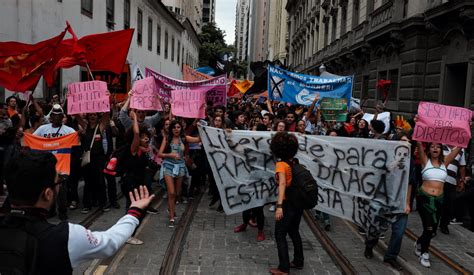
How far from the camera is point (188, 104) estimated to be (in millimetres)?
8203

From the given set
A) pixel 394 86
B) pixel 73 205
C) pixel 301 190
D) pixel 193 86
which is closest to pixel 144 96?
pixel 73 205

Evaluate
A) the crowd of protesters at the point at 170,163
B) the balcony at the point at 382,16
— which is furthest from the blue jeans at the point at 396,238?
the balcony at the point at 382,16

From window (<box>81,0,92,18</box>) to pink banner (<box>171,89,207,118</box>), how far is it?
10844 mm

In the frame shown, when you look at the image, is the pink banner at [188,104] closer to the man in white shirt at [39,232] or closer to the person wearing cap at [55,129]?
the person wearing cap at [55,129]

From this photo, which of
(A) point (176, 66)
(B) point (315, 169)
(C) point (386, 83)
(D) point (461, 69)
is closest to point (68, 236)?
(B) point (315, 169)

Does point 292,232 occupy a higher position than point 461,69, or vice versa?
point 461,69

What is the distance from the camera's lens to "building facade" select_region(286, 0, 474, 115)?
12719 mm

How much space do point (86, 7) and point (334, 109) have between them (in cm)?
1167

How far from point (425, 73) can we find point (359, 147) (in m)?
10.8

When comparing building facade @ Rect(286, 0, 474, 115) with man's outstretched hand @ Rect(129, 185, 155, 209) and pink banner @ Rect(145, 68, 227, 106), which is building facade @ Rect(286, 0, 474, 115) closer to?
pink banner @ Rect(145, 68, 227, 106)

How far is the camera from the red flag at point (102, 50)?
8.43 metres

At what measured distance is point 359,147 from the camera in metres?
6.00

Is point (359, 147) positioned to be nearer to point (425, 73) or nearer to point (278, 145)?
point (278, 145)

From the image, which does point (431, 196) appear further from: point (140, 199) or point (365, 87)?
point (365, 87)
